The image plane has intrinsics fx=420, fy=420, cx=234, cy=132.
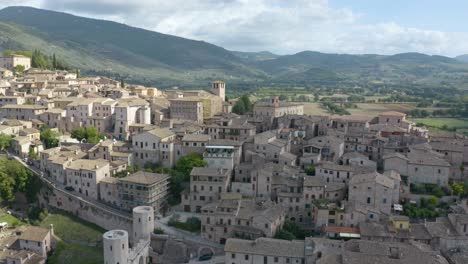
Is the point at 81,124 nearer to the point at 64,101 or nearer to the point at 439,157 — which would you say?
the point at 64,101

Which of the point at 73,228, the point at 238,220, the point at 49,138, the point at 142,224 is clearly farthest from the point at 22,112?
the point at 238,220

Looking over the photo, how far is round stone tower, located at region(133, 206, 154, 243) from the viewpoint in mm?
44094

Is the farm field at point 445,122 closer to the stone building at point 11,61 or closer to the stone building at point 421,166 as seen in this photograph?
the stone building at point 421,166

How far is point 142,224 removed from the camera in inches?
1734

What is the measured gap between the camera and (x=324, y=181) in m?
47.3

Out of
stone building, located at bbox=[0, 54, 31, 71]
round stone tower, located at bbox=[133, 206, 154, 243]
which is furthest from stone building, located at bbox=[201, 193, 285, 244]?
stone building, located at bbox=[0, 54, 31, 71]

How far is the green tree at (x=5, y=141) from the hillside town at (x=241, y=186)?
476 millimetres

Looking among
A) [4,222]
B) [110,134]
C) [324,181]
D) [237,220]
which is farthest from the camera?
[110,134]

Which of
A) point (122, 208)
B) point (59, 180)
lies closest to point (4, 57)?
point (59, 180)

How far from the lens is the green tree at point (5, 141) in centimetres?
5881

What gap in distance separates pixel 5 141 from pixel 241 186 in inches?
1372

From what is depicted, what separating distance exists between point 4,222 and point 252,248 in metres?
32.1

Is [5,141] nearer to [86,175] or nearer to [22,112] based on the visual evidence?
[22,112]

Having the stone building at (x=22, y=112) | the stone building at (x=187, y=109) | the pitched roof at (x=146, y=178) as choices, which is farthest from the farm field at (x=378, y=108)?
the stone building at (x=22, y=112)
